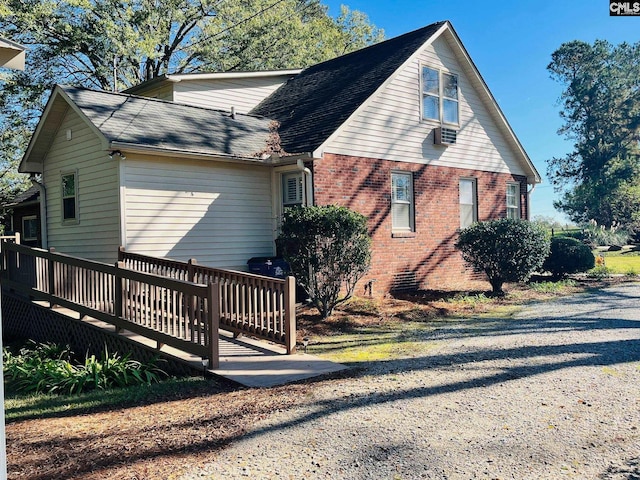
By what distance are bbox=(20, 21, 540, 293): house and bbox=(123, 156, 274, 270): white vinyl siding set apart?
0.09 ft

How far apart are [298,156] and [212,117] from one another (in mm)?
3240

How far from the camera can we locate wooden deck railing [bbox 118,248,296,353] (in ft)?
23.5

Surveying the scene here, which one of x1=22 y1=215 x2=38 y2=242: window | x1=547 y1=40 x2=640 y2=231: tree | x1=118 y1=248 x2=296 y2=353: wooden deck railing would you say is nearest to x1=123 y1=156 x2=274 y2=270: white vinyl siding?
x1=118 y1=248 x2=296 y2=353: wooden deck railing

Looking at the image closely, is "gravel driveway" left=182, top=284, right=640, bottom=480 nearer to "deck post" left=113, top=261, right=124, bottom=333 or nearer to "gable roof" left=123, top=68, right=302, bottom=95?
"deck post" left=113, top=261, right=124, bottom=333

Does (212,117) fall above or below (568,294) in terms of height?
above

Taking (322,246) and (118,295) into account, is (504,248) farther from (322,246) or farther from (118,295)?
(118,295)

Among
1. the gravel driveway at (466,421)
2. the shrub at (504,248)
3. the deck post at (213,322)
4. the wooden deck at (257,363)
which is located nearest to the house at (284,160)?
the shrub at (504,248)

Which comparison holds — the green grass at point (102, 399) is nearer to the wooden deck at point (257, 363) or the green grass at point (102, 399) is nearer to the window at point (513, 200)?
the wooden deck at point (257, 363)

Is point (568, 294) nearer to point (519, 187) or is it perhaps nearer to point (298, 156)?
point (519, 187)

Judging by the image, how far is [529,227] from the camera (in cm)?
1266

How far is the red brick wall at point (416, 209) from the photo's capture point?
1230 centimetres

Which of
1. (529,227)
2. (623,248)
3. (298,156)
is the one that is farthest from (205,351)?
(623,248)

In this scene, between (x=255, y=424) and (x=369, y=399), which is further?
(x=369, y=399)

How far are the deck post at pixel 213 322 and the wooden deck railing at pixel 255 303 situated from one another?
1.50 ft
